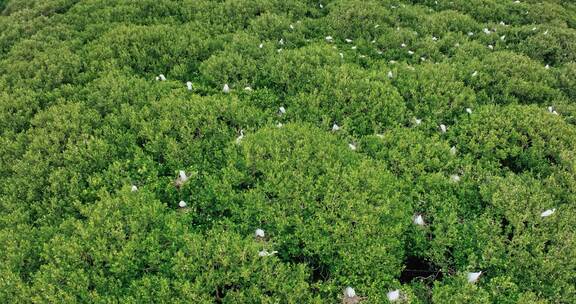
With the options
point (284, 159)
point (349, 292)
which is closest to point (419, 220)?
point (349, 292)

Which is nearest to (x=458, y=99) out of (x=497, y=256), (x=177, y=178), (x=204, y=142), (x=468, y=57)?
(x=468, y=57)

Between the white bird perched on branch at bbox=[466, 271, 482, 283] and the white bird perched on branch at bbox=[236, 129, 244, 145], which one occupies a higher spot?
the white bird perched on branch at bbox=[236, 129, 244, 145]

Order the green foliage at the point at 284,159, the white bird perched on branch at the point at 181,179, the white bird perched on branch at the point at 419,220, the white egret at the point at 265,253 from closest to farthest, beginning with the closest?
the green foliage at the point at 284,159 → the white egret at the point at 265,253 → the white bird perched on branch at the point at 419,220 → the white bird perched on branch at the point at 181,179

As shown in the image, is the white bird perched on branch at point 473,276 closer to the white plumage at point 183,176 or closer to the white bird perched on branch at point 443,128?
the white bird perched on branch at point 443,128

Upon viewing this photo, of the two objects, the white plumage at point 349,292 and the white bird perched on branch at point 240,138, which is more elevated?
the white bird perched on branch at point 240,138

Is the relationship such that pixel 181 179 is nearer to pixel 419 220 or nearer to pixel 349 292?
pixel 349 292

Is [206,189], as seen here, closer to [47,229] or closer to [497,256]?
[47,229]

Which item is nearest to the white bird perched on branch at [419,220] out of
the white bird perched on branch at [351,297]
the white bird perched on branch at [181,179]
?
the white bird perched on branch at [351,297]

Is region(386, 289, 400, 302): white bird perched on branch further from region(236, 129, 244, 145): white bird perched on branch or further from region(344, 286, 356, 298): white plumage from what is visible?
region(236, 129, 244, 145): white bird perched on branch

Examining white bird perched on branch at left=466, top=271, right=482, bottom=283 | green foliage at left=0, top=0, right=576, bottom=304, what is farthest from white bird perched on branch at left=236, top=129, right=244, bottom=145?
white bird perched on branch at left=466, top=271, right=482, bottom=283
